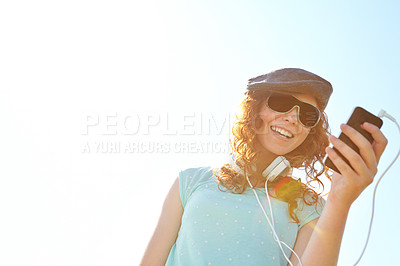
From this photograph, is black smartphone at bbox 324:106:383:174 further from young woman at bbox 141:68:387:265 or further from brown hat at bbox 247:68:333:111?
brown hat at bbox 247:68:333:111

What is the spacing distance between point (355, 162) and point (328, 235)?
0.52m

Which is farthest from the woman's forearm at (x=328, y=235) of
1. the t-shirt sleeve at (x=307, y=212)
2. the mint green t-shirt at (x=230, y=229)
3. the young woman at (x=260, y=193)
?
the t-shirt sleeve at (x=307, y=212)

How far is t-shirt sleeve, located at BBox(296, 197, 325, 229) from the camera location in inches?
128

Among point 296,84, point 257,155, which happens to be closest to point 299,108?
point 296,84

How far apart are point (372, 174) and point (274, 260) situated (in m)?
1.06

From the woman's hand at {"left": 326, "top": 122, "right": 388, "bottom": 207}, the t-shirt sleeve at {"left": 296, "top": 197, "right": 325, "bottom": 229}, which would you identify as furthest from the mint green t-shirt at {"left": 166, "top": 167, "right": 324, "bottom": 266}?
the woman's hand at {"left": 326, "top": 122, "right": 388, "bottom": 207}

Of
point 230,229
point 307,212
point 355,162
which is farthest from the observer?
point 307,212

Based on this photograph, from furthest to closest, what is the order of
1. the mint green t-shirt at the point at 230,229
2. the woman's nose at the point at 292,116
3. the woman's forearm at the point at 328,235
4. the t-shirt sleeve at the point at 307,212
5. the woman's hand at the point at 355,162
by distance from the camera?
the woman's nose at the point at 292,116
the t-shirt sleeve at the point at 307,212
the mint green t-shirt at the point at 230,229
the woman's forearm at the point at 328,235
the woman's hand at the point at 355,162

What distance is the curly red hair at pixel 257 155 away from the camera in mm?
3398

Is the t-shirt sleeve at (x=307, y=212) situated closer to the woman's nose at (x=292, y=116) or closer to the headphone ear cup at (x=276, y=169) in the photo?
the headphone ear cup at (x=276, y=169)

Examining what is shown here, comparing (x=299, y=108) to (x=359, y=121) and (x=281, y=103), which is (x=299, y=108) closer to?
(x=281, y=103)

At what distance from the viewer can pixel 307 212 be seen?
328cm

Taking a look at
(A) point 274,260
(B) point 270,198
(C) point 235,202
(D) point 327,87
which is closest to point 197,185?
(C) point 235,202

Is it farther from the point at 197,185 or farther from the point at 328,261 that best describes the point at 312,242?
the point at 197,185
